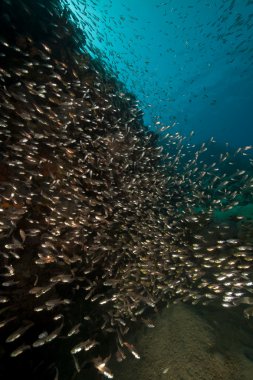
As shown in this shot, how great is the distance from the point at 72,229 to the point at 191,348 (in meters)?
4.56

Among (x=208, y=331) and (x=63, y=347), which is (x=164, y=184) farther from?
(x=63, y=347)

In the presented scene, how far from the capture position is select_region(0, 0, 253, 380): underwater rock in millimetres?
6809

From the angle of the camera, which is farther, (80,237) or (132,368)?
(80,237)

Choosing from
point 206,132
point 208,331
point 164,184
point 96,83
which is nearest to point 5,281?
point 208,331

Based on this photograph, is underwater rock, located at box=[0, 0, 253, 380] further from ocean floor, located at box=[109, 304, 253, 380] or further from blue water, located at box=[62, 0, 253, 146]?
blue water, located at box=[62, 0, 253, 146]

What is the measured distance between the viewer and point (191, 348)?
23.5 ft

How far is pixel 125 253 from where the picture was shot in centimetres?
909

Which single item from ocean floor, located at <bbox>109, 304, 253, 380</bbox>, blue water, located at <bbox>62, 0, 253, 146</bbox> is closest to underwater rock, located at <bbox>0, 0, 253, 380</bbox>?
ocean floor, located at <bbox>109, 304, 253, 380</bbox>

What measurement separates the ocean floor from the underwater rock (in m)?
0.59

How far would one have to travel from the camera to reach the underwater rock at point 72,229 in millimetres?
6809

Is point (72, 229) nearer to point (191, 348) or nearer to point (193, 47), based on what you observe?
point (191, 348)

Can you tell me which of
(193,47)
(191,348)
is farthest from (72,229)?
→ (193,47)

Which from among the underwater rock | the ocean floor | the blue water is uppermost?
the blue water

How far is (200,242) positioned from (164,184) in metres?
2.84
